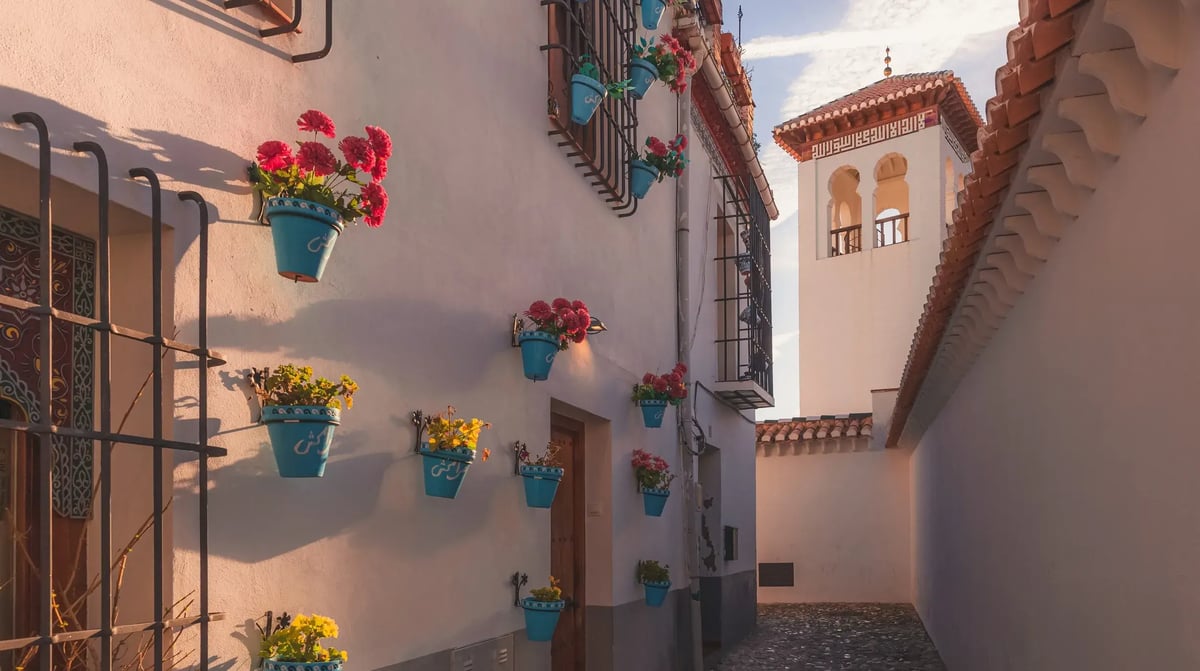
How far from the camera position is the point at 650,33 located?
36.2ft

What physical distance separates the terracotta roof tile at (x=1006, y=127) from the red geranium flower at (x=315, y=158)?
7.87 ft

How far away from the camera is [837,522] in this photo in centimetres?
2120

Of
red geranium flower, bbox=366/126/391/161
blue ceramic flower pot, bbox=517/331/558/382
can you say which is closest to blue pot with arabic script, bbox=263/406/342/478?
red geranium flower, bbox=366/126/391/161

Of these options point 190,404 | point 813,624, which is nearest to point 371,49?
point 190,404

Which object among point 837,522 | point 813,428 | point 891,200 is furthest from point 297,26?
point 891,200

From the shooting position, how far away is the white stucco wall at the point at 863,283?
24.4m

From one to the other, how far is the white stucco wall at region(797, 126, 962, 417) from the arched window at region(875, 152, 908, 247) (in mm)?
373

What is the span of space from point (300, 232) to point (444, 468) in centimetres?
180

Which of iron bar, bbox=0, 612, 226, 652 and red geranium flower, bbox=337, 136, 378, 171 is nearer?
iron bar, bbox=0, 612, 226, 652

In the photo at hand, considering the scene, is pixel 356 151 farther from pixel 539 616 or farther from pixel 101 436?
pixel 539 616

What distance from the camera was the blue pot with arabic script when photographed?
4.05 meters

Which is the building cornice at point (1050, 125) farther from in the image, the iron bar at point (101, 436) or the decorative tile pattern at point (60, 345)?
the decorative tile pattern at point (60, 345)

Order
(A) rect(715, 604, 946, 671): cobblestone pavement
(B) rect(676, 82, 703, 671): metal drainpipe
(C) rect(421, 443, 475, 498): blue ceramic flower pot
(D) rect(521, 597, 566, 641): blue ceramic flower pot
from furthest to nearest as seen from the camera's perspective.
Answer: (A) rect(715, 604, 946, 671): cobblestone pavement → (B) rect(676, 82, 703, 671): metal drainpipe → (D) rect(521, 597, 566, 641): blue ceramic flower pot → (C) rect(421, 443, 475, 498): blue ceramic flower pot

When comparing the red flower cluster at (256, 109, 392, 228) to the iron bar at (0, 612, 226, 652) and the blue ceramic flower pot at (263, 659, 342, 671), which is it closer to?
the iron bar at (0, 612, 226, 652)
